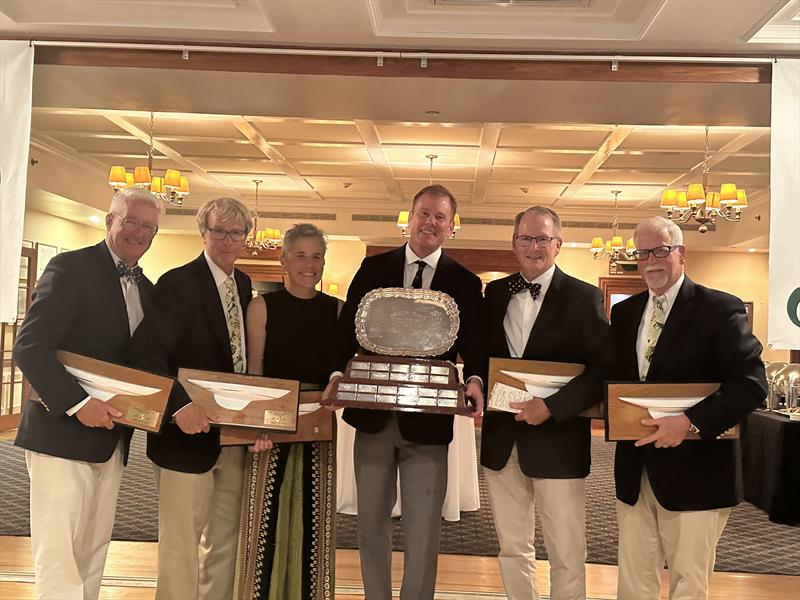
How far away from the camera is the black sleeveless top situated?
3.19 metres

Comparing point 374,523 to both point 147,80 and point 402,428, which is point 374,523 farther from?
point 147,80

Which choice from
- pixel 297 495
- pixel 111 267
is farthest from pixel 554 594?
pixel 111 267

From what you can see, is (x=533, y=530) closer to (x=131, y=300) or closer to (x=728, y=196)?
(x=131, y=300)

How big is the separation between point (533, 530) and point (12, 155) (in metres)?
3.08

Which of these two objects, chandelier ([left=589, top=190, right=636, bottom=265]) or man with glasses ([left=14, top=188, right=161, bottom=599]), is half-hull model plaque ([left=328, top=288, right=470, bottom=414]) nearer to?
man with glasses ([left=14, top=188, right=161, bottom=599])

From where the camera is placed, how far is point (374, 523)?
3.15 m

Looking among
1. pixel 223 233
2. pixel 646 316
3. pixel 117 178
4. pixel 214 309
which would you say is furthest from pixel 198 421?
pixel 117 178

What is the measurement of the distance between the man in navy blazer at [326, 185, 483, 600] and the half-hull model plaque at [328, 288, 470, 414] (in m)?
0.11

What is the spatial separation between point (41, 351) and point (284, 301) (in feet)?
3.06

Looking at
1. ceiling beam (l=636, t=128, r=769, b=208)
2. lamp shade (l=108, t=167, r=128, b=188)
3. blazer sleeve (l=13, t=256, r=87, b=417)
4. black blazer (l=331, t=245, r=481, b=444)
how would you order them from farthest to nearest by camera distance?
ceiling beam (l=636, t=128, r=769, b=208)
lamp shade (l=108, t=167, r=128, b=188)
black blazer (l=331, t=245, r=481, b=444)
blazer sleeve (l=13, t=256, r=87, b=417)

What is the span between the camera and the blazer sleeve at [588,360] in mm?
3082

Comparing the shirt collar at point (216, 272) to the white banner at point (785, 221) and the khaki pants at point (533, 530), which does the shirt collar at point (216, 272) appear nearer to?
the khaki pants at point (533, 530)

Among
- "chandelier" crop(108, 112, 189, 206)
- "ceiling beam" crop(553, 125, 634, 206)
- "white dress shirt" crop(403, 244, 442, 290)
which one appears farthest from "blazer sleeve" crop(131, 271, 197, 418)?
"ceiling beam" crop(553, 125, 634, 206)

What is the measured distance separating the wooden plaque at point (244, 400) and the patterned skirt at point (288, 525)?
0.76 feet
